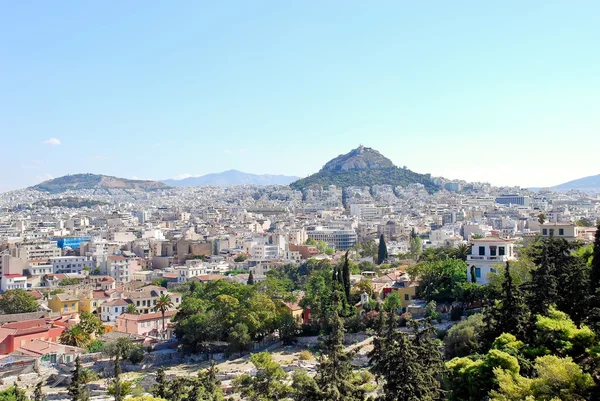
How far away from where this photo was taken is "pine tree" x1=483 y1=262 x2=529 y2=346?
1569cm

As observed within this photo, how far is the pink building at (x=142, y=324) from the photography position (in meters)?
35.4

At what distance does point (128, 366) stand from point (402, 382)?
1979 cm

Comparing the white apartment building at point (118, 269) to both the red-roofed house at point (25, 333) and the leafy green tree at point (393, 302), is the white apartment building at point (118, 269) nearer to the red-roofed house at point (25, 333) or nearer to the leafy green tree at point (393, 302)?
the red-roofed house at point (25, 333)

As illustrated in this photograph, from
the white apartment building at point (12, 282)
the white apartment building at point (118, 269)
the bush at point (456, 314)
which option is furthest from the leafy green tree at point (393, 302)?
the white apartment building at point (118, 269)

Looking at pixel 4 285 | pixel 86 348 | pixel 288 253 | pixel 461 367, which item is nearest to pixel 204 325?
pixel 86 348

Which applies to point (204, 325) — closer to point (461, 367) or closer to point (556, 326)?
point (461, 367)

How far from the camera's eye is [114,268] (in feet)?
190

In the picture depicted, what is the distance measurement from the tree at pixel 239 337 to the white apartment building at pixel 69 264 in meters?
36.4

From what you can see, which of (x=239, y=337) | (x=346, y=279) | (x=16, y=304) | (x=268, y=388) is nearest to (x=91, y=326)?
(x=16, y=304)

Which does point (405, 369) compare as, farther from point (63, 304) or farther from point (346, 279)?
point (63, 304)

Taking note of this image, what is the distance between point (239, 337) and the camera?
93.2 ft

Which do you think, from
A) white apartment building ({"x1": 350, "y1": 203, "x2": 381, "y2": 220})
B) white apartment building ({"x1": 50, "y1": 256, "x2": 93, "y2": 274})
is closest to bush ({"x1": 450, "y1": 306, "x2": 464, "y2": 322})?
white apartment building ({"x1": 50, "y1": 256, "x2": 93, "y2": 274})

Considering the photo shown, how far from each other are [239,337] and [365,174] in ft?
523

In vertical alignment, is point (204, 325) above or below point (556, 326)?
below
